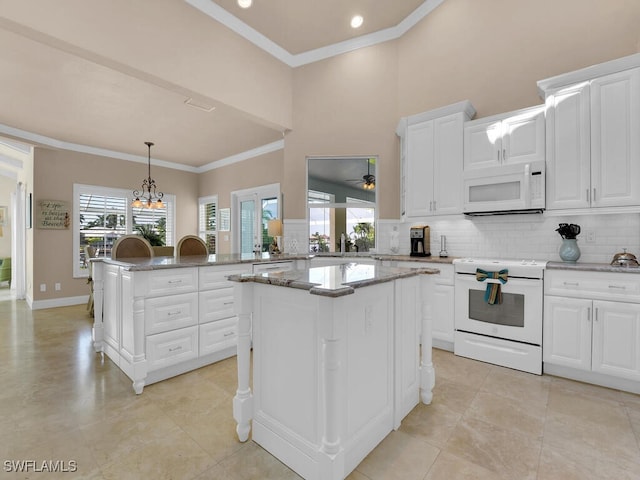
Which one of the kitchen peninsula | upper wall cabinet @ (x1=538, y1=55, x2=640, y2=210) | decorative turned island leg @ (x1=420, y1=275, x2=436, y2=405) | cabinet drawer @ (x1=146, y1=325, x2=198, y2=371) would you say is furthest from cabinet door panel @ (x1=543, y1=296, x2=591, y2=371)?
cabinet drawer @ (x1=146, y1=325, x2=198, y2=371)

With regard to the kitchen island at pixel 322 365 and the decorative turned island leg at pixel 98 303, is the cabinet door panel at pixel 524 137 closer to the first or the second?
the kitchen island at pixel 322 365

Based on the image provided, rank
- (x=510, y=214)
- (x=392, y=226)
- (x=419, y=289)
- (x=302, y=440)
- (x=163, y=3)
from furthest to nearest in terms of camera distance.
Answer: (x=392, y=226)
(x=510, y=214)
(x=163, y=3)
(x=419, y=289)
(x=302, y=440)

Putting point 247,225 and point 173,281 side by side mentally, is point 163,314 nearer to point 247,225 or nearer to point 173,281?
point 173,281

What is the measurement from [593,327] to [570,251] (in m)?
0.73

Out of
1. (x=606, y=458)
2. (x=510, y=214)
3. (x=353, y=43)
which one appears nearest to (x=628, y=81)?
(x=510, y=214)

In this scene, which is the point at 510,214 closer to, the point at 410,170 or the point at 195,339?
the point at 410,170

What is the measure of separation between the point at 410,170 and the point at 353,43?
2.08 metres

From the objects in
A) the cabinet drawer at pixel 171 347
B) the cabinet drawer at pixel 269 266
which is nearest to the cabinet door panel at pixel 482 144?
the cabinet drawer at pixel 269 266

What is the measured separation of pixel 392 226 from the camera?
4176mm

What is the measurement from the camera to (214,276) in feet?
Result: 9.04

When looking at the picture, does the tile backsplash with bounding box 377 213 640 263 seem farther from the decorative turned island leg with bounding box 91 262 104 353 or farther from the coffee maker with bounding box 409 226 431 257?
the decorative turned island leg with bounding box 91 262 104 353

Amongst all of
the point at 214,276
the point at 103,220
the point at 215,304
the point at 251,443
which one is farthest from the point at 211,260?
the point at 103,220

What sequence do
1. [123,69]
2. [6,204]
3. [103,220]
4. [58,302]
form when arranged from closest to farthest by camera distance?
[123,69], [58,302], [103,220], [6,204]

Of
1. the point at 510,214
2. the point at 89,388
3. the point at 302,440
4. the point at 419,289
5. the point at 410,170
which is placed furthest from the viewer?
the point at 410,170
